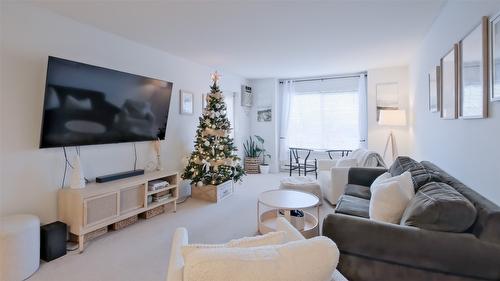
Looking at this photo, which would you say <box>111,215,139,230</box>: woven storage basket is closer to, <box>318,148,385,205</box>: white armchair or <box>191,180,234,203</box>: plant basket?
<box>191,180,234,203</box>: plant basket

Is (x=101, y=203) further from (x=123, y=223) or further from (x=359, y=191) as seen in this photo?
(x=359, y=191)

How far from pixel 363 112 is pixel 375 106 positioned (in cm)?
33

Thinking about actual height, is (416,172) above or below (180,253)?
above

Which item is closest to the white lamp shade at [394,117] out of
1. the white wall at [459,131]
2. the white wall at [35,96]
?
the white wall at [459,131]

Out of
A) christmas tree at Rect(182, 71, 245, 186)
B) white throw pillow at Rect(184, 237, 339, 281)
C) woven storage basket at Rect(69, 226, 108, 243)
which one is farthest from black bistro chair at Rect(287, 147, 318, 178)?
white throw pillow at Rect(184, 237, 339, 281)

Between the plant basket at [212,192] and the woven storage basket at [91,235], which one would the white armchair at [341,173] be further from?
the woven storage basket at [91,235]

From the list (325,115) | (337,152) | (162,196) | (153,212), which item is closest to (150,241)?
(153,212)

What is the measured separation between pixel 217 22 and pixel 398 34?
2376 mm

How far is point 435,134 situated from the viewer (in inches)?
117

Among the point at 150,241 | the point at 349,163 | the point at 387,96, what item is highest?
the point at 387,96

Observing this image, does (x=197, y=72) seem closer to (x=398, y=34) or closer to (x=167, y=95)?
(x=167, y=95)

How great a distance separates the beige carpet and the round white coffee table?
168 millimetres

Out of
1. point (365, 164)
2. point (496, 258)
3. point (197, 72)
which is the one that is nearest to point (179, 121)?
point (197, 72)

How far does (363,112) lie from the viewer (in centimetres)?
574
